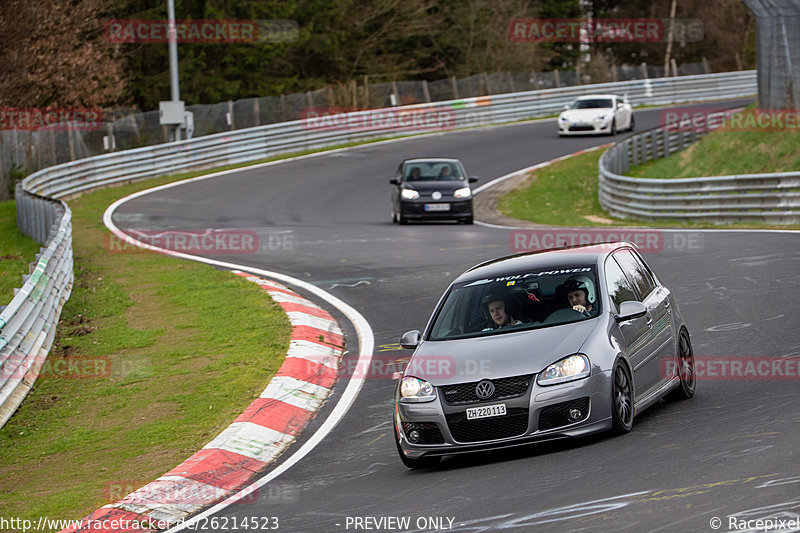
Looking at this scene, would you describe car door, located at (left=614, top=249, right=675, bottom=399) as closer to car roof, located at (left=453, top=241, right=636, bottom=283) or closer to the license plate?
car roof, located at (left=453, top=241, right=636, bottom=283)

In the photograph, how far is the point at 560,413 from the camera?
8.02 meters

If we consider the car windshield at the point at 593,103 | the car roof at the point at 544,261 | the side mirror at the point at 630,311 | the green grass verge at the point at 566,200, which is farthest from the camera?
the car windshield at the point at 593,103

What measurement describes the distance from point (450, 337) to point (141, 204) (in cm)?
2383

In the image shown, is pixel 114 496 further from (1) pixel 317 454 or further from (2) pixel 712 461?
(2) pixel 712 461

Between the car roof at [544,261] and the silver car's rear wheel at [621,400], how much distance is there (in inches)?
47.9

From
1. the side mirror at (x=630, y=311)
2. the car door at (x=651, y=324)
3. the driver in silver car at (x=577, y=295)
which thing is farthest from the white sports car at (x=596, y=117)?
the side mirror at (x=630, y=311)

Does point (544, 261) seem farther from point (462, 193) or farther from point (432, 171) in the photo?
point (432, 171)

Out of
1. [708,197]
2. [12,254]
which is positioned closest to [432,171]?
[708,197]

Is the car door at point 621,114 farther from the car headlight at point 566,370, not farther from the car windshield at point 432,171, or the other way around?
the car headlight at point 566,370

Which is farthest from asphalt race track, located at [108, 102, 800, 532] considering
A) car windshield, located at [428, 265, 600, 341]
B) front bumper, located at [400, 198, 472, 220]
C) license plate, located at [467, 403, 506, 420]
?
front bumper, located at [400, 198, 472, 220]

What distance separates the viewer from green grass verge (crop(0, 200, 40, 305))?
17859 millimetres

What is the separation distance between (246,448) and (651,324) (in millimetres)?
3481

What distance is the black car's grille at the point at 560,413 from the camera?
799 cm

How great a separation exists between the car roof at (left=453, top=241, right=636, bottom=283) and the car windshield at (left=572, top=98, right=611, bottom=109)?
1441 inches
